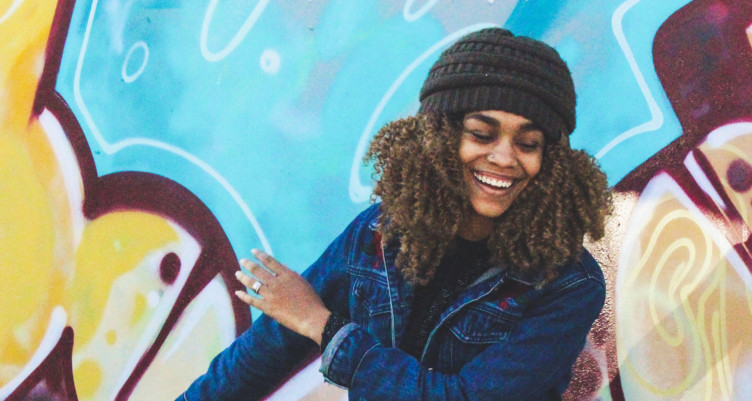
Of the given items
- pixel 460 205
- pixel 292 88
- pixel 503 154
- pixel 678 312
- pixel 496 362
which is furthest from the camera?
pixel 292 88

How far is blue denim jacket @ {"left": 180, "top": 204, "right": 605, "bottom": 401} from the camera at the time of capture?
152 cm

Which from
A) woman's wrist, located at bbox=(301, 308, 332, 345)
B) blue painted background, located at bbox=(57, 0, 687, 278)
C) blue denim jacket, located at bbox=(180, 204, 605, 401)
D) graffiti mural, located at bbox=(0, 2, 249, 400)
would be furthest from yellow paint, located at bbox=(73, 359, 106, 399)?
woman's wrist, located at bbox=(301, 308, 332, 345)

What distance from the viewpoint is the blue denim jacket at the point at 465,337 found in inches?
60.0

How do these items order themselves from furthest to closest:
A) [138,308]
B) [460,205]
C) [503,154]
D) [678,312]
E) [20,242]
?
[20,242] → [138,308] → [678,312] → [460,205] → [503,154]

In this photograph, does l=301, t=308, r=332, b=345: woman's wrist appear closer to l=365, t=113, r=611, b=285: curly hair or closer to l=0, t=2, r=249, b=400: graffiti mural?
l=365, t=113, r=611, b=285: curly hair

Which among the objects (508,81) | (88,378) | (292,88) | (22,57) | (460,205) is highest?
(22,57)

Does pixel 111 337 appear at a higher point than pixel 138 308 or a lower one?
lower

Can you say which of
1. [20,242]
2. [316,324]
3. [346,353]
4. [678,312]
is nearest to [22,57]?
[20,242]

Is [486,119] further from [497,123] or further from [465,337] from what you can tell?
[465,337]

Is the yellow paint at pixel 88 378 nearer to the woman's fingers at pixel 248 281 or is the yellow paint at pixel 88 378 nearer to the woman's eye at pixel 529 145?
the woman's fingers at pixel 248 281

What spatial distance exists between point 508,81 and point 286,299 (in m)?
0.71

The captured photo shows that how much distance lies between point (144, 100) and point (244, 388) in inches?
62.9

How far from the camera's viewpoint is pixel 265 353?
1.91 meters

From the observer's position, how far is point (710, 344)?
214cm
